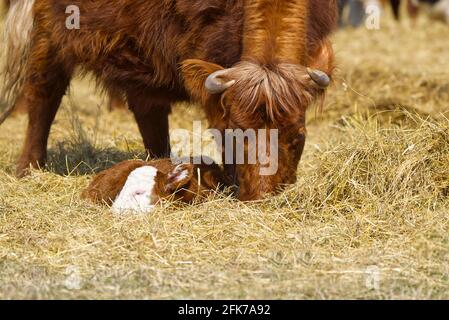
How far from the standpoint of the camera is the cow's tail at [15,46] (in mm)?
7531

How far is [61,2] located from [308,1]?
6.44 feet

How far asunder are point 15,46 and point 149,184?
2.29m

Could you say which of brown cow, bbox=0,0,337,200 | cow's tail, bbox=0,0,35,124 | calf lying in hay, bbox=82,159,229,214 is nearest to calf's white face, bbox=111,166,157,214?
calf lying in hay, bbox=82,159,229,214

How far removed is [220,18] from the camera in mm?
6223

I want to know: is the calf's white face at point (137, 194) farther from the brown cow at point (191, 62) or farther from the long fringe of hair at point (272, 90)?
the long fringe of hair at point (272, 90)

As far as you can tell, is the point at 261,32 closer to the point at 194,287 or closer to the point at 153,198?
the point at 153,198

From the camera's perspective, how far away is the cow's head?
5.62 meters

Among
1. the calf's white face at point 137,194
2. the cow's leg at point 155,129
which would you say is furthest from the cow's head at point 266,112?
the cow's leg at point 155,129

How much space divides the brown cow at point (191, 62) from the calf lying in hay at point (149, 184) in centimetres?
21

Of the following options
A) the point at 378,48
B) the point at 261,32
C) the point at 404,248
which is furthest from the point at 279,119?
the point at 378,48

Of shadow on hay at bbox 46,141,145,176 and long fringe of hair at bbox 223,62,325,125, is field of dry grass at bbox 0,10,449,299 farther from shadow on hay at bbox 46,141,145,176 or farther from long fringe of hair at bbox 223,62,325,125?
long fringe of hair at bbox 223,62,325,125

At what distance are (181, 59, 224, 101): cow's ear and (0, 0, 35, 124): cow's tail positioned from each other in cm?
190

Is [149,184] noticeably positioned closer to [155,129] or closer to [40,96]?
[155,129]

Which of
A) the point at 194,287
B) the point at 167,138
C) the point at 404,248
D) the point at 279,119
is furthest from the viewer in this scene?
the point at 167,138
